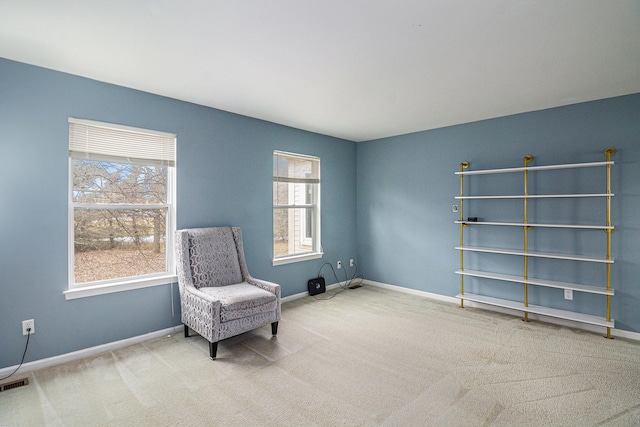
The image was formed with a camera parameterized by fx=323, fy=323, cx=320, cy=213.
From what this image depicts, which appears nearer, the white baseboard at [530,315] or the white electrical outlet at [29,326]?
the white electrical outlet at [29,326]

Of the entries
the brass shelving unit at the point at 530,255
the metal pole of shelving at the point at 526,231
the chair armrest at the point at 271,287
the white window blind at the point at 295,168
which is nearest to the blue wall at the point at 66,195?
the white window blind at the point at 295,168

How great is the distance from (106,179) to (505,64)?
373 centimetres

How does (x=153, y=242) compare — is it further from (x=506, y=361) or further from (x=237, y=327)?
(x=506, y=361)

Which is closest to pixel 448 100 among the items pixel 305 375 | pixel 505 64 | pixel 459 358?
pixel 505 64

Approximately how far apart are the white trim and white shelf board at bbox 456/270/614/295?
11.9 ft

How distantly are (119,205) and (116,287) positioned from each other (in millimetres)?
787

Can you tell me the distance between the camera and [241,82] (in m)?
3.04

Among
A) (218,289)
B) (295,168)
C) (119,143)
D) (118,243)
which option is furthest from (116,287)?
(295,168)

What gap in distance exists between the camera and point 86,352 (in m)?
2.90

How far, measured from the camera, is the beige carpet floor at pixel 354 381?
2092 mm

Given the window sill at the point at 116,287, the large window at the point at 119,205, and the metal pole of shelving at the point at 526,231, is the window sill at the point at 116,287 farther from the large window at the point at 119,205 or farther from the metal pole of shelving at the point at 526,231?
the metal pole of shelving at the point at 526,231

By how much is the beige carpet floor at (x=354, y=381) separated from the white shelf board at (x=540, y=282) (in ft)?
1.60

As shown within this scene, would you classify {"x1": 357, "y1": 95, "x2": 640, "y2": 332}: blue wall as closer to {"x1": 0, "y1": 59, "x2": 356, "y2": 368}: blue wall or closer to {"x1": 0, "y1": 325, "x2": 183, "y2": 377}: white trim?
{"x1": 0, "y1": 59, "x2": 356, "y2": 368}: blue wall

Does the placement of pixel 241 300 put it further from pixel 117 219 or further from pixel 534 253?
pixel 534 253
